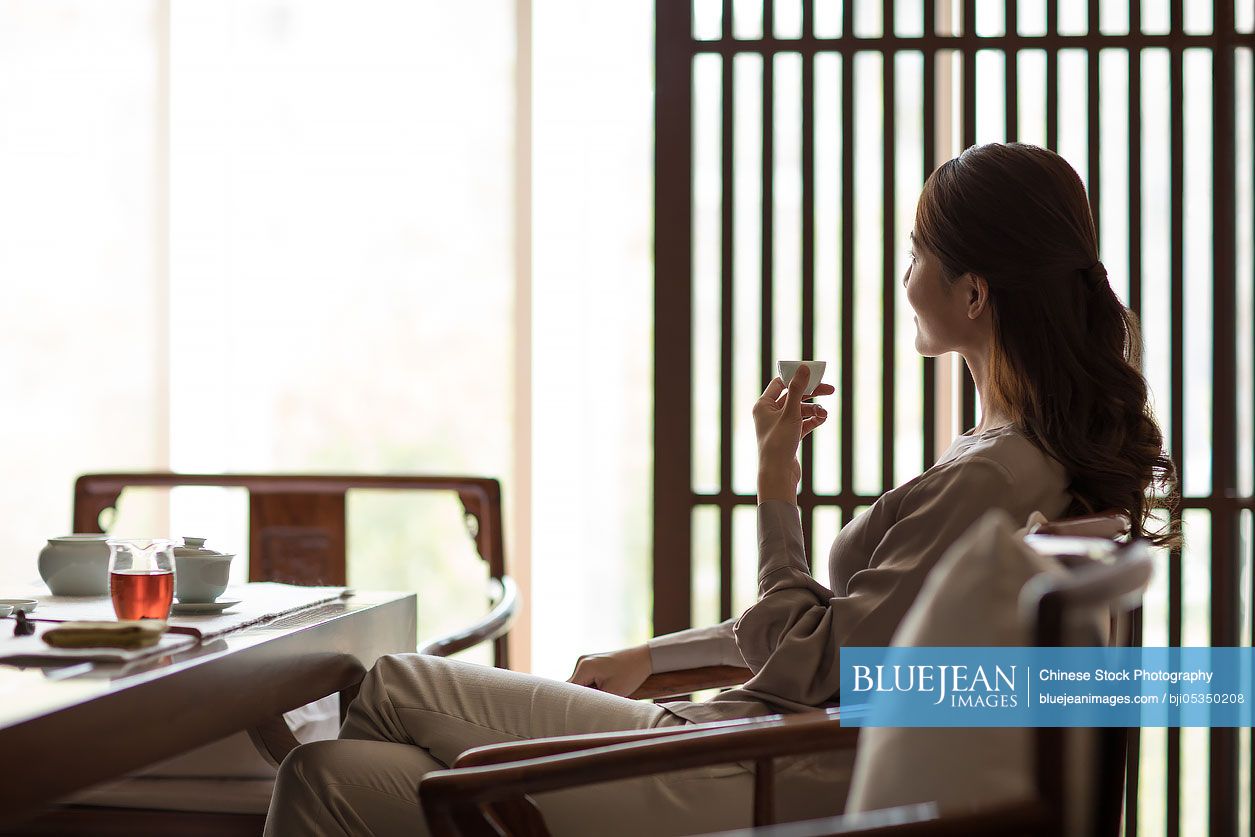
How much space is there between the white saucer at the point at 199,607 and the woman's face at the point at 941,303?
3.33 ft

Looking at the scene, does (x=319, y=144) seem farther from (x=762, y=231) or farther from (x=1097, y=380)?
(x=1097, y=380)

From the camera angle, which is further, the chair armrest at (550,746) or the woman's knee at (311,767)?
the woman's knee at (311,767)

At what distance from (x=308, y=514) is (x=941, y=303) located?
1424 mm

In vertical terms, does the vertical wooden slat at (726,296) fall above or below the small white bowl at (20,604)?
above

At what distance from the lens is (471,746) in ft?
4.83

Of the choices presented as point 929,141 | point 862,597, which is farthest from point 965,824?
point 929,141

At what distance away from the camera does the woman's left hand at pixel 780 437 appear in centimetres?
157

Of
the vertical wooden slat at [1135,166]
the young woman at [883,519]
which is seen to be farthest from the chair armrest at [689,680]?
the vertical wooden slat at [1135,166]

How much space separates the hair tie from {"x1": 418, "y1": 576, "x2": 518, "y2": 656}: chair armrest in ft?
3.46

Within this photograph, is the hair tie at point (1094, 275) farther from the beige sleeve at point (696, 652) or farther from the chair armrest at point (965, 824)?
the chair armrest at point (965, 824)

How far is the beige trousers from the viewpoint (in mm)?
1337

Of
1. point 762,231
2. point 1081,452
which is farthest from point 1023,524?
point 762,231

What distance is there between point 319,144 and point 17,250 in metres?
1.12

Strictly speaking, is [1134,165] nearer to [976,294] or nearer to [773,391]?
[976,294]
